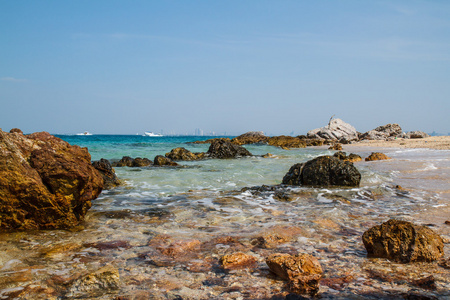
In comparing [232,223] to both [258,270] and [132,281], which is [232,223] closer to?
[258,270]

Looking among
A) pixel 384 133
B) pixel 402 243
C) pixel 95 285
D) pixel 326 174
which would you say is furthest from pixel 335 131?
pixel 95 285

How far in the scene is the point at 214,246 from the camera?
3.57 metres

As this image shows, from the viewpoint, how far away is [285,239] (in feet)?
12.4

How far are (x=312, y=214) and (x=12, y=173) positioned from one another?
4.25 m

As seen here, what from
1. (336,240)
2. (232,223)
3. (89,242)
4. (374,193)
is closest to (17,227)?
(89,242)

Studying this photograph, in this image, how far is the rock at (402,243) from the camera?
10.1 feet

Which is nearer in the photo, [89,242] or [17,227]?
[89,242]

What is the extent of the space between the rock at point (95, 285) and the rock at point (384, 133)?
39.0 metres

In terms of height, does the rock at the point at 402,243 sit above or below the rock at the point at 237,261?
above

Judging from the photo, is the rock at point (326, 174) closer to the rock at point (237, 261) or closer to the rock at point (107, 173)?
the rock at point (107, 173)

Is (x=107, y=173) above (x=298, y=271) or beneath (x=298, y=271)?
above

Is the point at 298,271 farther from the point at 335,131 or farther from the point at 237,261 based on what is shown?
the point at 335,131

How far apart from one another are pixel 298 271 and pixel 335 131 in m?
41.4

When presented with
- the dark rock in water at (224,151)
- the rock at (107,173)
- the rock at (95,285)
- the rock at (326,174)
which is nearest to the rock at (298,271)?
the rock at (95,285)
